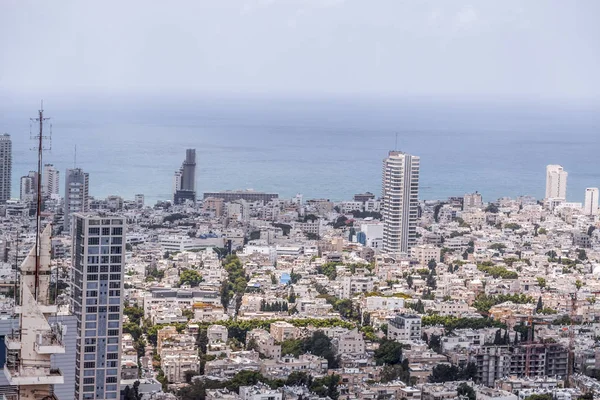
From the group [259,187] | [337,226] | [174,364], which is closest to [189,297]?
[174,364]

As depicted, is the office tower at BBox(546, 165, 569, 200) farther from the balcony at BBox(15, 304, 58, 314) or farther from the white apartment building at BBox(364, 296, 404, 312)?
the balcony at BBox(15, 304, 58, 314)

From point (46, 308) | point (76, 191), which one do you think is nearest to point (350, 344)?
point (76, 191)

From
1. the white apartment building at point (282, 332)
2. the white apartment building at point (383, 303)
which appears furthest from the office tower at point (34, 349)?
the white apartment building at point (383, 303)

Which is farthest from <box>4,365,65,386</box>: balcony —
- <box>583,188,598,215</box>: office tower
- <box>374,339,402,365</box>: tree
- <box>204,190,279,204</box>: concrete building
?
<box>583,188,598,215</box>: office tower

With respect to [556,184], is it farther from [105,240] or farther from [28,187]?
[105,240]

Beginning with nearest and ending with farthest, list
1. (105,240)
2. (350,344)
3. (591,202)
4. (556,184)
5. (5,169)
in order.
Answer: (105,240) → (350,344) → (5,169) → (591,202) → (556,184)

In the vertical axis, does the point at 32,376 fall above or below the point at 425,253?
above
